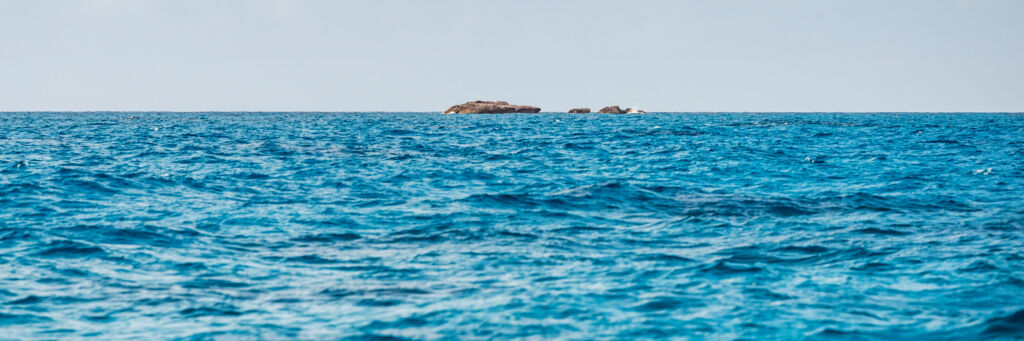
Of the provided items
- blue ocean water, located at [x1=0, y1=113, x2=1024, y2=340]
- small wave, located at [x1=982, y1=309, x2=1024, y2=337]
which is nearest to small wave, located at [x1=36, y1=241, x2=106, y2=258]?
blue ocean water, located at [x1=0, y1=113, x2=1024, y2=340]

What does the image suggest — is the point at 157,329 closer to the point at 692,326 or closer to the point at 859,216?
the point at 692,326

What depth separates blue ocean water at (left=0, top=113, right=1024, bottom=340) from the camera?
9.16 metres

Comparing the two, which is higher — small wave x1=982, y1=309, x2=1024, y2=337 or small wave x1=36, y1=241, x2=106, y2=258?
small wave x1=36, y1=241, x2=106, y2=258

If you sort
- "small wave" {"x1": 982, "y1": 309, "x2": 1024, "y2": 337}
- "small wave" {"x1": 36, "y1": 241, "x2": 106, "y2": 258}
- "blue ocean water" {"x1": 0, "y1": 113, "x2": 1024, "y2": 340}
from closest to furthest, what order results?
"small wave" {"x1": 982, "y1": 309, "x2": 1024, "y2": 337}
"blue ocean water" {"x1": 0, "y1": 113, "x2": 1024, "y2": 340}
"small wave" {"x1": 36, "y1": 241, "x2": 106, "y2": 258}

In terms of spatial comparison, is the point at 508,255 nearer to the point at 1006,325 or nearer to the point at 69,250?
the point at 1006,325

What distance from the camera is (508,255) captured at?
510 inches

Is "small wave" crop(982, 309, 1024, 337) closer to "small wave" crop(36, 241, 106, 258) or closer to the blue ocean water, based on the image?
the blue ocean water

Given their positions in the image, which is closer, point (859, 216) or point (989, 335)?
point (989, 335)

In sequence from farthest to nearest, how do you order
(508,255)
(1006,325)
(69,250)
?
(69,250) → (508,255) → (1006,325)

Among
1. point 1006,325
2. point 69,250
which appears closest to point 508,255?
point 1006,325

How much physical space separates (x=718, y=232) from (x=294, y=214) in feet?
27.1

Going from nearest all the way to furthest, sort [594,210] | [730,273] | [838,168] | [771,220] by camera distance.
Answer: [730,273] → [771,220] → [594,210] → [838,168]

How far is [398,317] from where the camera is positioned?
9328 mm

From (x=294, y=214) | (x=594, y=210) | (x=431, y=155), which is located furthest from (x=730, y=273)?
(x=431, y=155)
